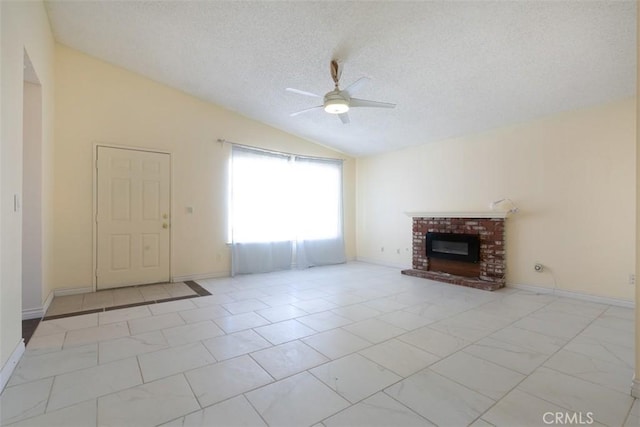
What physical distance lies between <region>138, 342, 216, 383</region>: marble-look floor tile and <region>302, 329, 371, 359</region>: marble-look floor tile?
2.80 ft

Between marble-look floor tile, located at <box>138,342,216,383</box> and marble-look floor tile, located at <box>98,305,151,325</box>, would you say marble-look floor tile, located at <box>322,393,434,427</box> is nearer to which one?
marble-look floor tile, located at <box>138,342,216,383</box>

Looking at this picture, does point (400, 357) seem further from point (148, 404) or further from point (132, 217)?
point (132, 217)

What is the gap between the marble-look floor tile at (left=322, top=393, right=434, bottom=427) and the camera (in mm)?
1655

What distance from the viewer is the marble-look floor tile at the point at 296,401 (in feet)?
5.57

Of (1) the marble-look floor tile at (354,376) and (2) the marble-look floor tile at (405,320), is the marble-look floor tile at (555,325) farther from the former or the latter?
(1) the marble-look floor tile at (354,376)

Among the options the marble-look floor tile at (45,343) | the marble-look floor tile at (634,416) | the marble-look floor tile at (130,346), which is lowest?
the marble-look floor tile at (634,416)

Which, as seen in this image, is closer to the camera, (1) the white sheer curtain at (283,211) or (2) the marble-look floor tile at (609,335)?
(2) the marble-look floor tile at (609,335)

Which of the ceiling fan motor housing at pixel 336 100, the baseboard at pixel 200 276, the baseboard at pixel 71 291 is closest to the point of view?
the ceiling fan motor housing at pixel 336 100

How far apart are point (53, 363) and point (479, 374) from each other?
3102 millimetres

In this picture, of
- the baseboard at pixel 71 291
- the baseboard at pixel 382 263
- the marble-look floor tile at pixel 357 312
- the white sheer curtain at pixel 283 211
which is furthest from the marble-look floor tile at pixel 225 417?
the baseboard at pixel 382 263

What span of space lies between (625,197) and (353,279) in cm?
374

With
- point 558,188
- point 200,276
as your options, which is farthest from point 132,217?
point 558,188

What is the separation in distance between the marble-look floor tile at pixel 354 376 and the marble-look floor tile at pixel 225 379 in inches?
16.0

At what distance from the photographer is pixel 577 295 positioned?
4109mm
